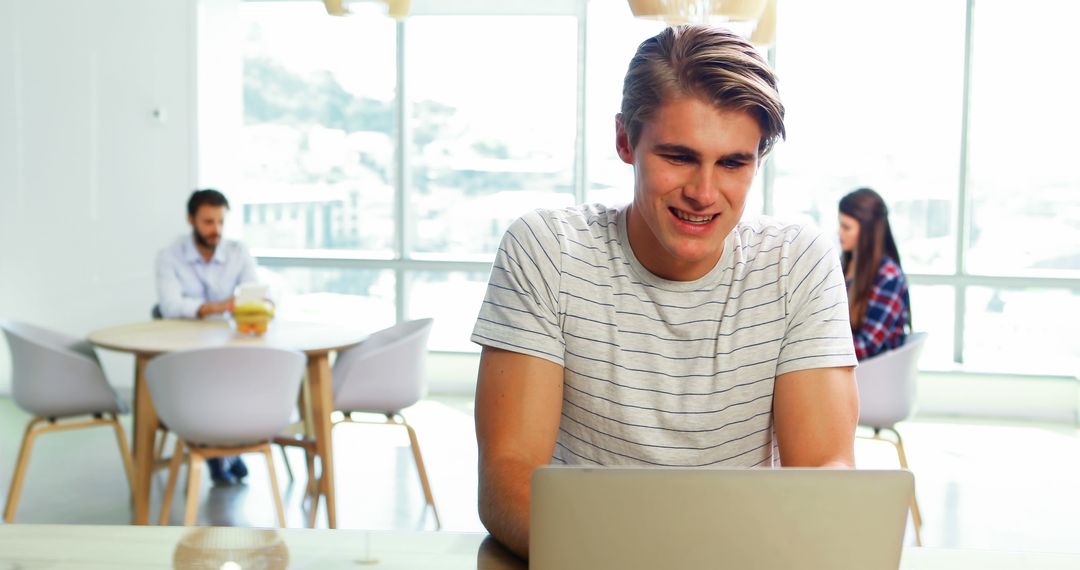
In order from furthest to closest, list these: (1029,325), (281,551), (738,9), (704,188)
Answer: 1. (1029,325)
2. (738,9)
3. (704,188)
4. (281,551)

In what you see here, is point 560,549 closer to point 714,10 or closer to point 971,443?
point 714,10

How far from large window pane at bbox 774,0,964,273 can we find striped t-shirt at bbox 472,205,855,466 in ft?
18.4

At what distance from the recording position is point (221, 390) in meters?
3.65

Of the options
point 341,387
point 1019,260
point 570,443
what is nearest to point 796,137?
point 1019,260

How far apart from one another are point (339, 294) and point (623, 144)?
19.9 feet

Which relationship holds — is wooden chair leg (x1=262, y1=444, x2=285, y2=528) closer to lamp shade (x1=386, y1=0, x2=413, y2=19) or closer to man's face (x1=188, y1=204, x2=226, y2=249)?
lamp shade (x1=386, y1=0, x2=413, y2=19)

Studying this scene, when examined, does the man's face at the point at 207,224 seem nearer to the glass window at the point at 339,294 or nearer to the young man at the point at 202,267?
the young man at the point at 202,267

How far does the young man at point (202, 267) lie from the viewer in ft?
16.8

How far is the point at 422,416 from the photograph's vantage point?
6547 millimetres

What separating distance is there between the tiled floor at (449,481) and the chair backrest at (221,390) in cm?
69

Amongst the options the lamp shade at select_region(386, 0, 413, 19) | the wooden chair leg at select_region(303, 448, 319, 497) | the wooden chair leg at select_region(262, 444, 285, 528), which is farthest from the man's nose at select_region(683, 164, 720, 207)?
the wooden chair leg at select_region(303, 448, 319, 497)

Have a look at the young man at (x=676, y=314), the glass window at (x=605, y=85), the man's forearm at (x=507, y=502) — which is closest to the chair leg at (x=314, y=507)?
the young man at (x=676, y=314)

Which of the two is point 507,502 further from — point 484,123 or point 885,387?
point 484,123

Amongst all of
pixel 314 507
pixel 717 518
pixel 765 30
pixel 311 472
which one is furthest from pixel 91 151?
pixel 717 518
